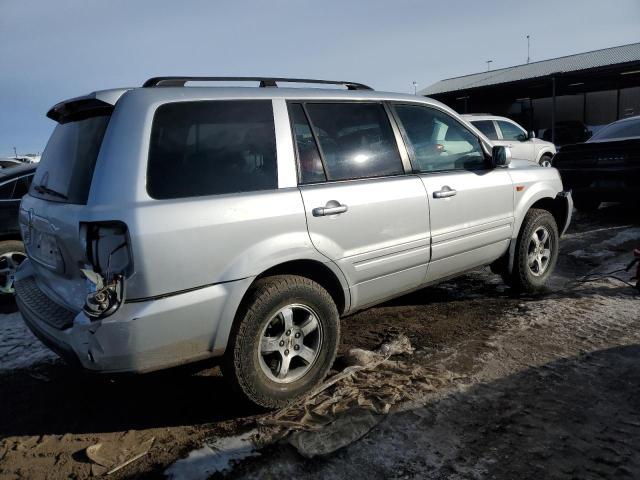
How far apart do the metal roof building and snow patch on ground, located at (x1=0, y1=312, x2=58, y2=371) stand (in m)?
21.3

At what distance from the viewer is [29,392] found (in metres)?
3.30

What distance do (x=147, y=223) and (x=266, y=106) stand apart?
41.9 inches

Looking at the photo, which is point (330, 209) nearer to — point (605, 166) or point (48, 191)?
point (48, 191)

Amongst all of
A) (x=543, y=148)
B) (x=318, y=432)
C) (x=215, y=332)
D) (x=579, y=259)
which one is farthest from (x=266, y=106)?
(x=543, y=148)

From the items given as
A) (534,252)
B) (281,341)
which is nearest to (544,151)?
(534,252)

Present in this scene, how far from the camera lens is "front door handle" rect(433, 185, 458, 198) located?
11.9 ft

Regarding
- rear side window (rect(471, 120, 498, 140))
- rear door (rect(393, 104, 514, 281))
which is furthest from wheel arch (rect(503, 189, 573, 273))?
rear side window (rect(471, 120, 498, 140))

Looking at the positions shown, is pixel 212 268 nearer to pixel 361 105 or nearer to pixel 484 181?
pixel 361 105

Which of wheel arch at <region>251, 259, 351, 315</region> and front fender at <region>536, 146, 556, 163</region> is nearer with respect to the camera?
wheel arch at <region>251, 259, 351, 315</region>

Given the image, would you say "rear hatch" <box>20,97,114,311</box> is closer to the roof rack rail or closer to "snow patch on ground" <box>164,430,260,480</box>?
the roof rack rail

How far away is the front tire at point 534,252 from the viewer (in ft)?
14.7

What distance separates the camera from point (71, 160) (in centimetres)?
280

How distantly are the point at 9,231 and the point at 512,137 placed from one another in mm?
10648

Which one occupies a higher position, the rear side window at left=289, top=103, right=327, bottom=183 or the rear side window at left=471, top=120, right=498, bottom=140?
the rear side window at left=471, top=120, right=498, bottom=140
